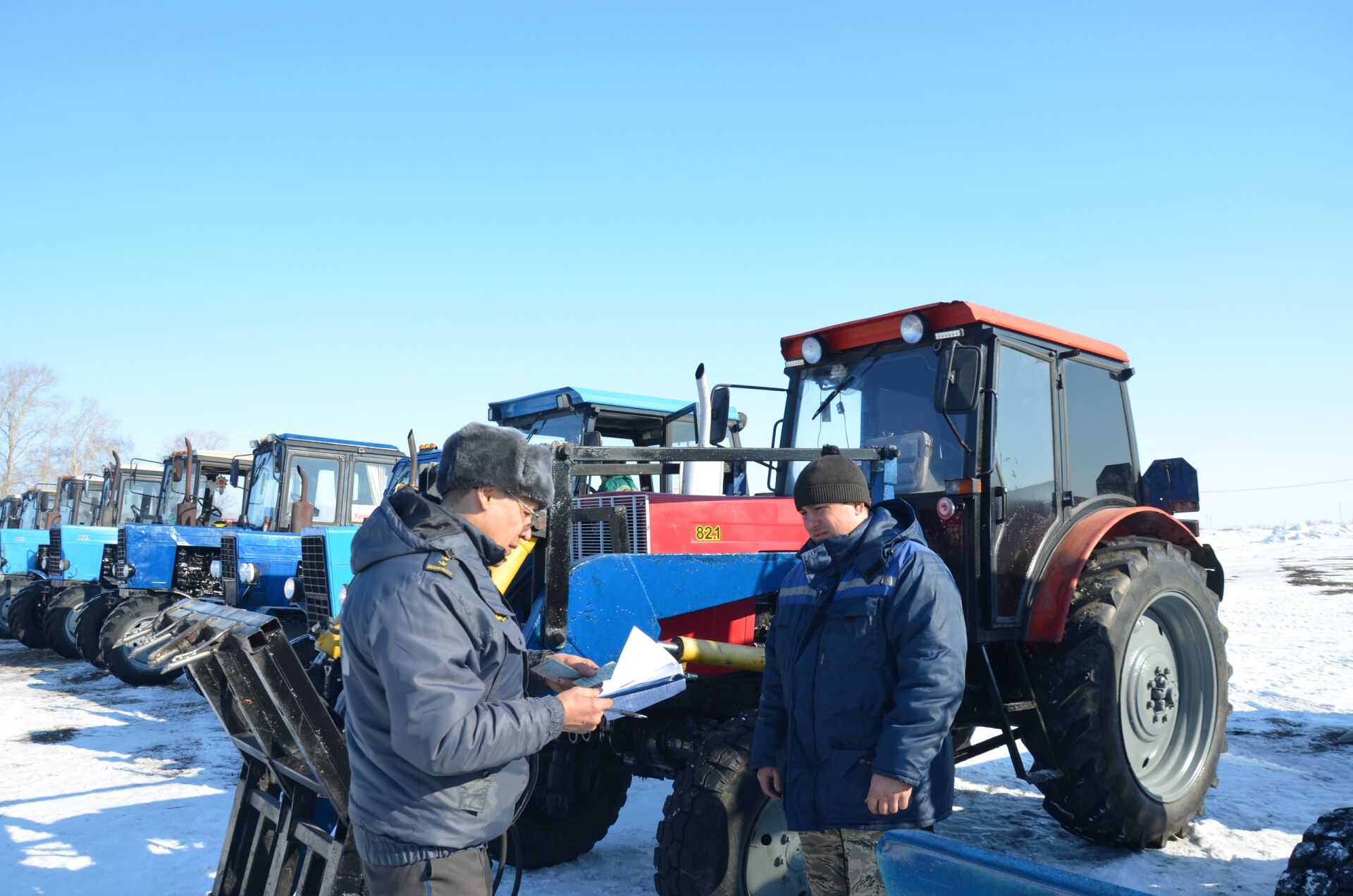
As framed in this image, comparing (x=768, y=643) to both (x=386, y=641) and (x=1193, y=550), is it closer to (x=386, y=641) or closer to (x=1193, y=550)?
(x=386, y=641)

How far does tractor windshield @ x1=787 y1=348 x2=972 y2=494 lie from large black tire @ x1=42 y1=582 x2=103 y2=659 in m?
10.8

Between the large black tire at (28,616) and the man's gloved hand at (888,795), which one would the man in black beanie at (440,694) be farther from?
the large black tire at (28,616)

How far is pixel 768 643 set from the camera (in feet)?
10.2

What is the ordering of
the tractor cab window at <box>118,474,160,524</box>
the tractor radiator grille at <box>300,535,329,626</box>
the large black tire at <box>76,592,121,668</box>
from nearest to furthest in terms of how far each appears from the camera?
the tractor radiator grille at <box>300,535,329,626</box>
the large black tire at <box>76,592,121,668</box>
the tractor cab window at <box>118,474,160,524</box>

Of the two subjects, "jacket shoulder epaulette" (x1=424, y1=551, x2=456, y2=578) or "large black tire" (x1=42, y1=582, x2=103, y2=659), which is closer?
"jacket shoulder epaulette" (x1=424, y1=551, x2=456, y2=578)

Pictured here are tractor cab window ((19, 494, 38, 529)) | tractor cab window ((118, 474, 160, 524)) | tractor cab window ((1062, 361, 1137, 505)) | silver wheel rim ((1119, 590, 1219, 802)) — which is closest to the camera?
Answer: silver wheel rim ((1119, 590, 1219, 802))

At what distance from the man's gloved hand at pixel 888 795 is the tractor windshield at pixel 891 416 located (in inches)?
84.4

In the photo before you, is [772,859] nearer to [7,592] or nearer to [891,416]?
[891,416]

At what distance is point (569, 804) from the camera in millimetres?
4406

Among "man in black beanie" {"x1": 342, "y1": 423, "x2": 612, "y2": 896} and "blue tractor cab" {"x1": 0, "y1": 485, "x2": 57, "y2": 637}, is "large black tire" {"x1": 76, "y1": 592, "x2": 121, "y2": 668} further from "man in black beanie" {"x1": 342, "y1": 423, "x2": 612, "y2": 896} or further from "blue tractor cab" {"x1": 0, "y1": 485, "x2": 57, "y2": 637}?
"man in black beanie" {"x1": 342, "y1": 423, "x2": 612, "y2": 896}

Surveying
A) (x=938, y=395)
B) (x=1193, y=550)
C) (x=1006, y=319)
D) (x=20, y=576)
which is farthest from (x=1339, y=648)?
(x=20, y=576)

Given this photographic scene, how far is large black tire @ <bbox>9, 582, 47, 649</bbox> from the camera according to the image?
44.8 feet

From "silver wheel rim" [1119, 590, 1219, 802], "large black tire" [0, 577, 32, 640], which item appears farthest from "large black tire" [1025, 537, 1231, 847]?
"large black tire" [0, 577, 32, 640]

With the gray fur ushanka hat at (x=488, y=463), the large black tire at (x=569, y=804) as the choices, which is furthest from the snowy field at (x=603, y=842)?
the gray fur ushanka hat at (x=488, y=463)
